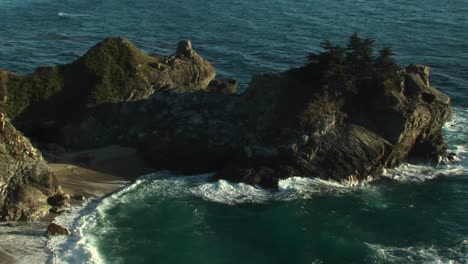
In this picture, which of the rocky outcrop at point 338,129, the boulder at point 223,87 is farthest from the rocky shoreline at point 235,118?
the boulder at point 223,87

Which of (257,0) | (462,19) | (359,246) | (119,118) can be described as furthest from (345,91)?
(257,0)

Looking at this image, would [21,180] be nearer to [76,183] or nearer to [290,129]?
[76,183]

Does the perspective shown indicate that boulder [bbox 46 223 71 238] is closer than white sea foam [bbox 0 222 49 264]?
No

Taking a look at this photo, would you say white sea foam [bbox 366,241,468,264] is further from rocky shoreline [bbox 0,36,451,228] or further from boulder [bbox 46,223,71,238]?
boulder [bbox 46,223,71,238]

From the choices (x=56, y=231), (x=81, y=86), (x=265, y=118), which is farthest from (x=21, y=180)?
(x=265, y=118)

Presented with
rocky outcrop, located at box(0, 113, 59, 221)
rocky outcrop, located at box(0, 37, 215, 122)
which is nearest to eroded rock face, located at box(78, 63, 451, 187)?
rocky outcrop, located at box(0, 37, 215, 122)

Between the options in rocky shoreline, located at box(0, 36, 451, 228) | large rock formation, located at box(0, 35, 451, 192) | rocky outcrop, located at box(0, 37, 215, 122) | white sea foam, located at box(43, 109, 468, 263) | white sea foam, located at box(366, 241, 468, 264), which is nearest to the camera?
white sea foam, located at box(366, 241, 468, 264)
